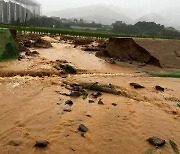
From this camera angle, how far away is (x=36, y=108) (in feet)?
16.1

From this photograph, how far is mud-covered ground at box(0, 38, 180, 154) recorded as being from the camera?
3.81m


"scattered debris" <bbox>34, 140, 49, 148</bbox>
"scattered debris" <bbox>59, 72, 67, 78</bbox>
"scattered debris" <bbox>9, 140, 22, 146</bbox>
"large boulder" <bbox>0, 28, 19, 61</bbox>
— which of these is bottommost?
"scattered debris" <bbox>9, 140, 22, 146</bbox>


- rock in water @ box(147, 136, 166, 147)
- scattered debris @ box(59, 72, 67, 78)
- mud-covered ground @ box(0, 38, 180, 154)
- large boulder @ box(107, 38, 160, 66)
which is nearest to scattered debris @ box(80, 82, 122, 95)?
mud-covered ground @ box(0, 38, 180, 154)

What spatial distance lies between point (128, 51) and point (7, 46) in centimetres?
517

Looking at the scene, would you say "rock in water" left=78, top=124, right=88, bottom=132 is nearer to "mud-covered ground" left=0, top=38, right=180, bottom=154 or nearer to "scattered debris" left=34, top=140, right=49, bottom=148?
"mud-covered ground" left=0, top=38, right=180, bottom=154

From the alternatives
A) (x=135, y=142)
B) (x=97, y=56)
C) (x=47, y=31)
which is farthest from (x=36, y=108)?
(x=47, y=31)

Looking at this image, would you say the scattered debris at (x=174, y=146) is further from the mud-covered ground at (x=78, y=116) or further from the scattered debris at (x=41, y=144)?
the scattered debris at (x=41, y=144)

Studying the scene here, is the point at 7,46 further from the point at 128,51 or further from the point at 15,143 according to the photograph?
the point at 15,143

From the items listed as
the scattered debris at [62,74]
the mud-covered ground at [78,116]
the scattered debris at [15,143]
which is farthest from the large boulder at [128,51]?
Result: the scattered debris at [15,143]

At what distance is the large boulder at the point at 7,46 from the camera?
28.7ft

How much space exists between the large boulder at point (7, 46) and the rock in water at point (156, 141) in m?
5.88

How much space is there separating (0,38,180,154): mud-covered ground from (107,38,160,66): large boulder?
3948 mm

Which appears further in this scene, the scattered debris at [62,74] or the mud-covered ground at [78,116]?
the scattered debris at [62,74]

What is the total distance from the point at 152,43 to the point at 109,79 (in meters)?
4.90
